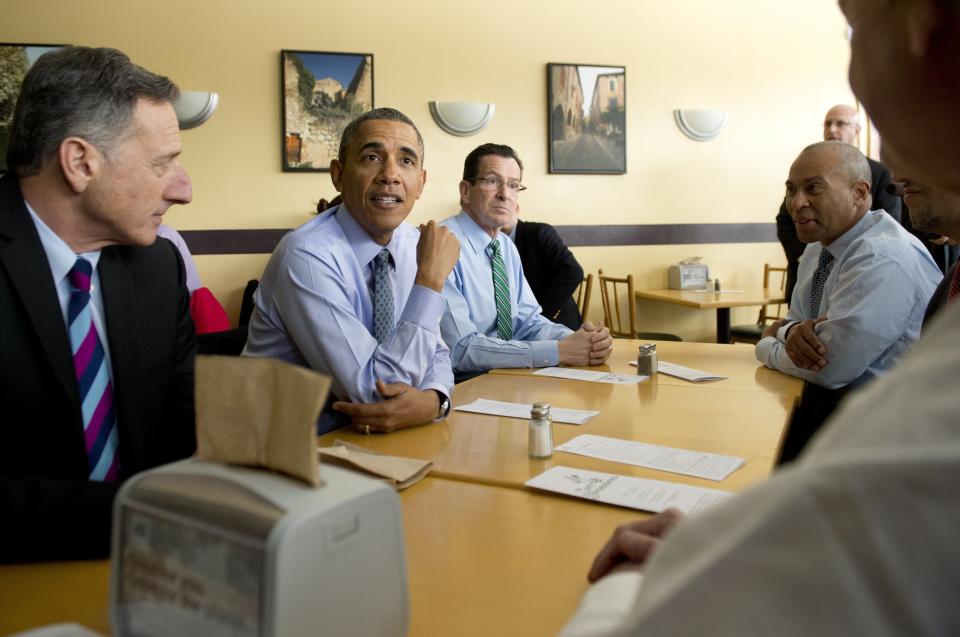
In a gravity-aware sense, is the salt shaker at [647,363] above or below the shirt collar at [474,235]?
below

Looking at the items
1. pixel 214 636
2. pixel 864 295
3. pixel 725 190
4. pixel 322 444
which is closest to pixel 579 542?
pixel 214 636

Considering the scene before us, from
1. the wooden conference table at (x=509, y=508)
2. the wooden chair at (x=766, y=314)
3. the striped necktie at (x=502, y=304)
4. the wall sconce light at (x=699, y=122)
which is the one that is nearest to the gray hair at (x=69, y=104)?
the wooden conference table at (x=509, y=508)

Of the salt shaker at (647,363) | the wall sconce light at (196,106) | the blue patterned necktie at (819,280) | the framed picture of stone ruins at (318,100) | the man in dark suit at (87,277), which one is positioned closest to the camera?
the man in dark suit at (87,277)

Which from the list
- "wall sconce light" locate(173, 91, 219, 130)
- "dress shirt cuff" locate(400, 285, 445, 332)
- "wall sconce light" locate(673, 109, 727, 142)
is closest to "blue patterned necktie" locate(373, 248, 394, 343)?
"dress shirt cuff" locate(400, 285, 445, 332)

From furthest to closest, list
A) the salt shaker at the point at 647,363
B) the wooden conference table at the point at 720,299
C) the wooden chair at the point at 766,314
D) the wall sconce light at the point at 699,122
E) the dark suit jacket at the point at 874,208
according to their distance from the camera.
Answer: the wall sconce light at the point at 699,122
the wooden chair at the point at 766,314
the wooden conference table at the point at 720,299
the dark suit jacket at the point at 874,208
the salt shaker at the point at 647,363

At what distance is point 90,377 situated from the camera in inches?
64.4

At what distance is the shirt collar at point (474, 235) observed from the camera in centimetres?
358

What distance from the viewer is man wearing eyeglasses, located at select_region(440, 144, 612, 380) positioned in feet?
9.77

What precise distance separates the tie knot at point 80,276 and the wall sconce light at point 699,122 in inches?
223

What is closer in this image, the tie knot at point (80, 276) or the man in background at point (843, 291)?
the tie knot at point (80, 276)

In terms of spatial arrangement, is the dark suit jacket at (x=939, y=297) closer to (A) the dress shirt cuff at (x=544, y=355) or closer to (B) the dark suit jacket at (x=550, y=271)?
(A) the dress shirt cuff at (x=544, y=355)

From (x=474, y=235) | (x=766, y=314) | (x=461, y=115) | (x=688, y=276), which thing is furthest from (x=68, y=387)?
(x=766, y=314)

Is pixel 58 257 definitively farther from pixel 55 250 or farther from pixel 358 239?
pixel 358 239

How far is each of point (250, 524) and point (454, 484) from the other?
894 mm
